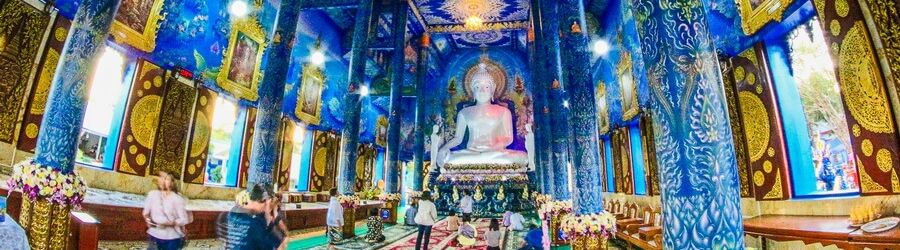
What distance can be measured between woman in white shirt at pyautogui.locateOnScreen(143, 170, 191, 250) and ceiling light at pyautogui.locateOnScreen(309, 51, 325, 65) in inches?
395

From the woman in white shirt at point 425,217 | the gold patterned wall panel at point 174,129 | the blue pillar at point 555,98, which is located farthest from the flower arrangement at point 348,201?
the blue pillar at point 555,98

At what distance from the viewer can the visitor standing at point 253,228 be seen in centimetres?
292

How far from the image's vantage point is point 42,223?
3.63 metres

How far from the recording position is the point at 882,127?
4.04 m

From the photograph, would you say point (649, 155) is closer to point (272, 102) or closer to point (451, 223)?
point (451, 223)

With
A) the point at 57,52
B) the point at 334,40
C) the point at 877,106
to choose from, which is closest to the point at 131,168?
the point at 57,52

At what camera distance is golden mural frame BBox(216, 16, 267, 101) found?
10016 millimetres

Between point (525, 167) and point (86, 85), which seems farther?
point (525, 167)

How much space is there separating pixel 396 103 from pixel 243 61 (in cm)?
438

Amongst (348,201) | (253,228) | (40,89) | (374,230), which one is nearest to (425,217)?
(374,230)

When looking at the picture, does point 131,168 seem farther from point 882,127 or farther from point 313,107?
point 882,127

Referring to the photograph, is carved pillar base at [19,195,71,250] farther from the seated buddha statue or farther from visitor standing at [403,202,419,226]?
the seated buddha statue

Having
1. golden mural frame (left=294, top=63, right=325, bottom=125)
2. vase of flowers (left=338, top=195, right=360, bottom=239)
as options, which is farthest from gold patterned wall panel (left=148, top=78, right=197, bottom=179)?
vase of flowers (left=338, top=195, right=360, bottom=239)

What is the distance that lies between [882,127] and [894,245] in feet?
4.97
